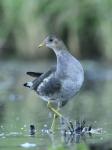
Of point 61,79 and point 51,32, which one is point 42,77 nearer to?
point 61,79

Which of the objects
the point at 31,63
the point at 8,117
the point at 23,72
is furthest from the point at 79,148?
the point at 31,63

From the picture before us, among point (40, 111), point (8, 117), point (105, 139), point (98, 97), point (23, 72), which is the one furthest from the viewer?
point (23, 72)

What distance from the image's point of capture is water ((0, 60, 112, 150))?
8.27 meters

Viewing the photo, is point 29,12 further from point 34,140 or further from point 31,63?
point 34,140

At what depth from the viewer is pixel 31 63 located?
1978 centimetres

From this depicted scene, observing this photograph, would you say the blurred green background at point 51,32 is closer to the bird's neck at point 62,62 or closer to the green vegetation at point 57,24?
the green vegetation at point 57,24

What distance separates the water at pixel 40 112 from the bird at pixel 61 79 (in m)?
0.34

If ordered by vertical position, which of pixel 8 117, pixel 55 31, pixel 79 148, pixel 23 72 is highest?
pixel 55 31

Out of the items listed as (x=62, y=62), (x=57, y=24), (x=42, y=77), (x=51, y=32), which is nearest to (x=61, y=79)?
(x=62, y=62)

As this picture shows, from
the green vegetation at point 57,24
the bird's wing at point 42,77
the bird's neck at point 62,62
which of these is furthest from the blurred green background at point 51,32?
the bird's neck at point 62,62

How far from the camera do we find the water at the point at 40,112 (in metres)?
8.27

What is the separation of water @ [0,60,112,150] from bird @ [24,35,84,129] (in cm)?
34

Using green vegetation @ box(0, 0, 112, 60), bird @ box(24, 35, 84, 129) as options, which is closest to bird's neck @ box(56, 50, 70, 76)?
bird @ box(24, 35, 84, 129)

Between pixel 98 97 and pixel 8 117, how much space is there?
9.43 ft
